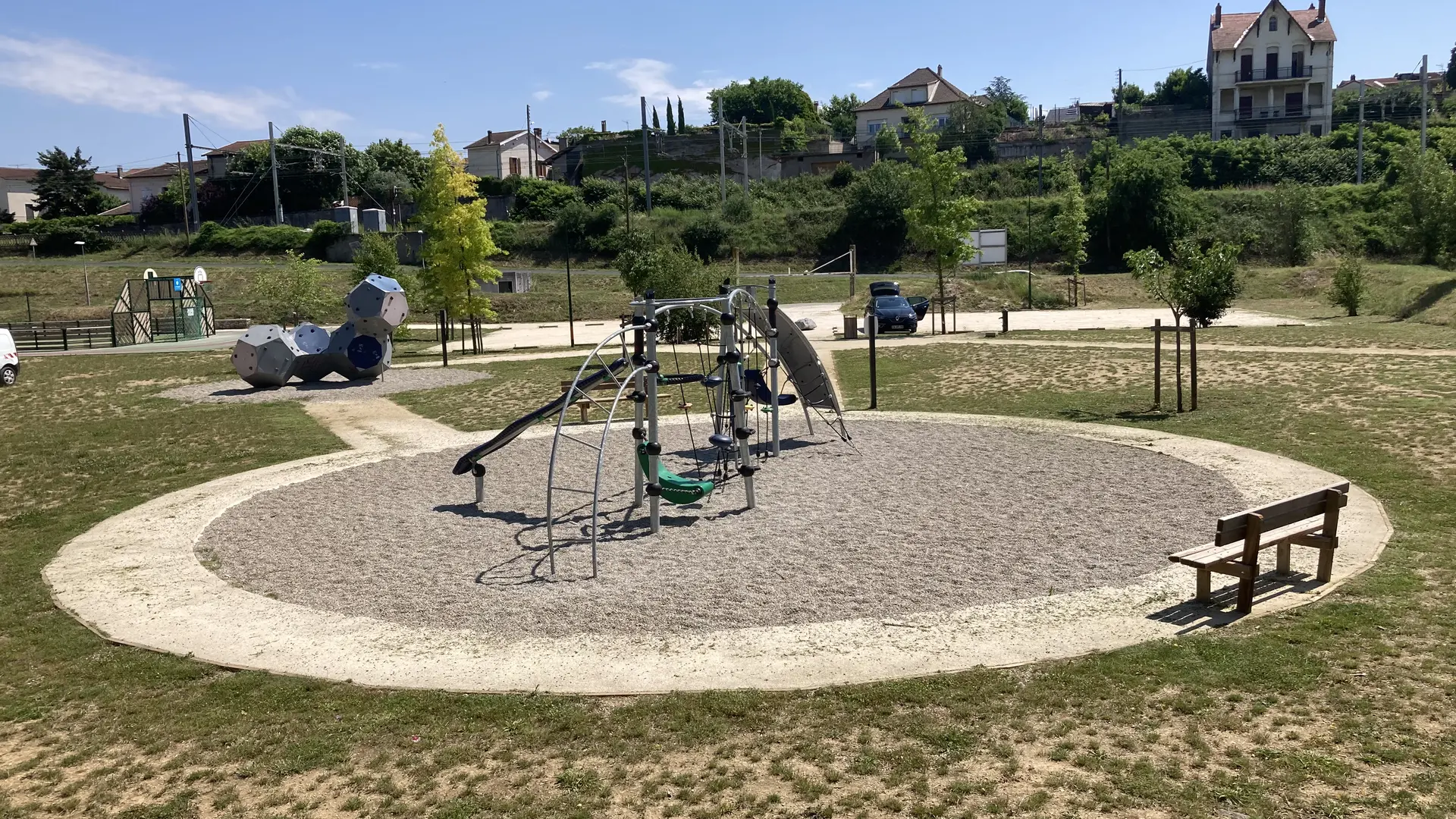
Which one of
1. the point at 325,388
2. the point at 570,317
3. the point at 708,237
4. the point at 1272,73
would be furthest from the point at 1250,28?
the point at 325,388

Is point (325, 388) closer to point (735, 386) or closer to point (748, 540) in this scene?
point (735, 386)

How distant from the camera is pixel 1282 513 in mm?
9273

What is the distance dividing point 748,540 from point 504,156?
97.2 meters

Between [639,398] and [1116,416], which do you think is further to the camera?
[1116,416]

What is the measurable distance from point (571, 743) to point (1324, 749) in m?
4.51

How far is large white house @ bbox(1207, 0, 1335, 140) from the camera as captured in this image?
80.8 m

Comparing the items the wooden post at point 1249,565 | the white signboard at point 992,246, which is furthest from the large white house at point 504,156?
the wooden post at point 1249,565

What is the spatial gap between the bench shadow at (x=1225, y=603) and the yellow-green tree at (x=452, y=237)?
102 ft

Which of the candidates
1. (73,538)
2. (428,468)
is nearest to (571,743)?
(73,538)

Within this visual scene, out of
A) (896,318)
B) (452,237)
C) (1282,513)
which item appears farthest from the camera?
(896,318)

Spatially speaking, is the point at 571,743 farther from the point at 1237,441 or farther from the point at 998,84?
the point at 998,84

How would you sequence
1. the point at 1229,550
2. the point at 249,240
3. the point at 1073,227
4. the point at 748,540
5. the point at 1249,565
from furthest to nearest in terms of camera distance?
the point at 249,240 → the point at 1073,227 → the point at 748,540 → the point at 1229,550 → the point at 1249,565

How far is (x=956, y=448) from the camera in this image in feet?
54.1

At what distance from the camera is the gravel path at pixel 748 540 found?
9.69m
